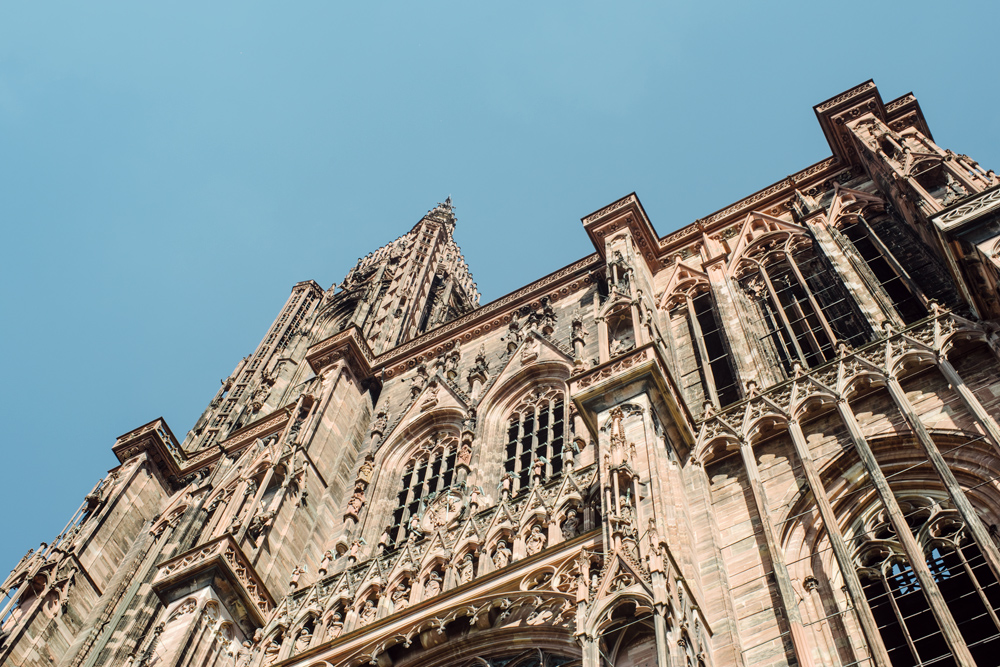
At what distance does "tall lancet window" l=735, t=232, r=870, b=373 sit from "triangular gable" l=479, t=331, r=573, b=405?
3966 millimetres

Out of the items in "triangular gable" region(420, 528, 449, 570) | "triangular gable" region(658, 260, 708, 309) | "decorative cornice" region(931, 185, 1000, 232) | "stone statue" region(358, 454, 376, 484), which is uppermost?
"triangular gable" region(658, 260, 708, 309)

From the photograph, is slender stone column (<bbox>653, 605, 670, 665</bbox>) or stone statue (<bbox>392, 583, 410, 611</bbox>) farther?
stone statue (<bbox>392, 583, 410, 611</bbox>)

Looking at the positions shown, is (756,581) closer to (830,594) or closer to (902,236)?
(830,594)

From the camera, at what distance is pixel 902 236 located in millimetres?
19719

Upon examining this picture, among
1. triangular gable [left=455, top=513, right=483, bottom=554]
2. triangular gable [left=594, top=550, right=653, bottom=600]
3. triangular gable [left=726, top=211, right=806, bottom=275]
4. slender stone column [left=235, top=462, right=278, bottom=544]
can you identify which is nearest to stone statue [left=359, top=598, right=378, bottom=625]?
triangular gable [left=455, top=513, right=483, bottom=554]

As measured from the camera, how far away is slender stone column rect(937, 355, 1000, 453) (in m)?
13.0

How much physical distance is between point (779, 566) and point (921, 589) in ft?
5.26

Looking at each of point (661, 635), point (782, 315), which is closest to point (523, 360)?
point (782, 315)

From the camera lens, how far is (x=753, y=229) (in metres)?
23.2

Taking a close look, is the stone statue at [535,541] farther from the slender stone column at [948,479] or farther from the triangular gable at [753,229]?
the triangular gable at [753,229]

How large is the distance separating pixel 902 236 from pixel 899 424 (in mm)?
6045

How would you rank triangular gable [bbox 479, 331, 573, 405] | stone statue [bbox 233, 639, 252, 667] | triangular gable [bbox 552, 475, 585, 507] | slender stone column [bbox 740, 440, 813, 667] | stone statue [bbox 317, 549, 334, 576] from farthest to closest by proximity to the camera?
1. triangular gable [bbox 479, 331, 573, 405]
2. stone statue [bbox 317, 549, 334, 576]
3. stone statue [bbox 233, 639, 252, 667]
4. triangular gable [bbox 552, 475, 585, 507]
5. slender stone column [bbox 740, 440, 813, 667]

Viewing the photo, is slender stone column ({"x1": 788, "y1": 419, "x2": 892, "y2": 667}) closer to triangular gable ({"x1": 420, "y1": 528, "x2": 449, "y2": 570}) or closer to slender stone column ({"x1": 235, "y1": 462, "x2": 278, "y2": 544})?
triangular gable ({"x1": 420, "y1": 528, "x2": 449, "y2": 570})

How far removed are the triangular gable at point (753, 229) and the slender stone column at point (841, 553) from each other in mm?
7620
